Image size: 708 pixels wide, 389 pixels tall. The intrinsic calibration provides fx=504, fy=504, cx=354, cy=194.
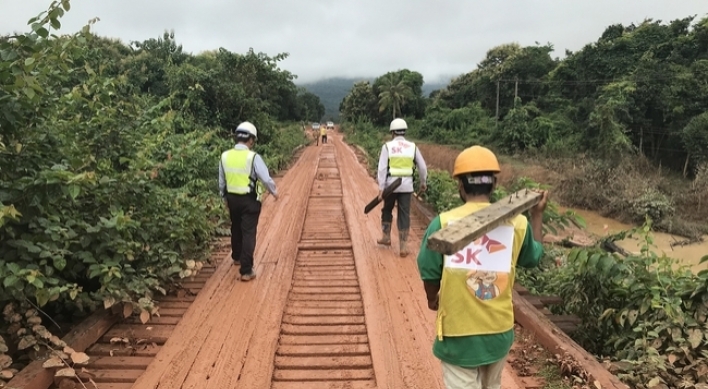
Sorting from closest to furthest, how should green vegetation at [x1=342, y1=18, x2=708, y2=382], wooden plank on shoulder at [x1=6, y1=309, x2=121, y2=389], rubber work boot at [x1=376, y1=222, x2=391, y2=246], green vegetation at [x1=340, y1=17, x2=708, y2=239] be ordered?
wooden plank on shoulder at [x1=6, y1=309, x2=121, y2=389] < green vegetation at [x1=342, y1=18, x2=708, y2=382] < rubber work boot at [x1=376, y1=222, x2=391, y2=246] < green vegetation at [x1=340, y1=17, x2=708, y2=239]

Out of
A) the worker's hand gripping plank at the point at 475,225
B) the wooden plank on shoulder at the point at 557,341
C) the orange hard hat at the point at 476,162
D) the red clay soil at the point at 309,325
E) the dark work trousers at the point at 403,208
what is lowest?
the red clay soil at the point at 309,325

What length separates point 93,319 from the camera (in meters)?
4.45

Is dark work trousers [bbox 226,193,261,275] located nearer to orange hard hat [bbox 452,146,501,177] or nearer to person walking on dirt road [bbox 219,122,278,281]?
person walking on dirt road [bbox 219,122,278,281]

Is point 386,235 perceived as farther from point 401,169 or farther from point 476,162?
point 476,162

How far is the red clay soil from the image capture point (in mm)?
3861

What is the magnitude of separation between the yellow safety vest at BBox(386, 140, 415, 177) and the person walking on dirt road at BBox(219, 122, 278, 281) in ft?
5.82

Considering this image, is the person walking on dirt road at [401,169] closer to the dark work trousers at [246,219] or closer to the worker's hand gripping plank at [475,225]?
the dark work trousers at [246,219]

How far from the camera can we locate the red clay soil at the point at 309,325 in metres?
3.86

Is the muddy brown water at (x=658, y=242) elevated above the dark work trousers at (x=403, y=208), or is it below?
below

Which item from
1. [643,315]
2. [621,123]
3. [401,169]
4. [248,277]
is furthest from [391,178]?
[621,123]

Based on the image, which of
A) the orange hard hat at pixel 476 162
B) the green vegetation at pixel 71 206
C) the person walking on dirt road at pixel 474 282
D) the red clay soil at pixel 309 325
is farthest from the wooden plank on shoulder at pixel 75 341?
the orange hard hat at pixel 476 162

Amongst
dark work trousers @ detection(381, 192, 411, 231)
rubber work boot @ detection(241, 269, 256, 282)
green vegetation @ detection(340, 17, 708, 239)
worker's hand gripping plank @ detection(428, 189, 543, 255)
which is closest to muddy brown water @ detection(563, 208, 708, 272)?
green vegetation @ detection(340, 17, 708, 239)

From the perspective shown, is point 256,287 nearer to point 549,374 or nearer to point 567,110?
point 549,374

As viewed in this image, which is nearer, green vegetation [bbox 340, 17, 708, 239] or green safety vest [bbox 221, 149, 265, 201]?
green safety vest [bbox 221, 149, 265, 201]
